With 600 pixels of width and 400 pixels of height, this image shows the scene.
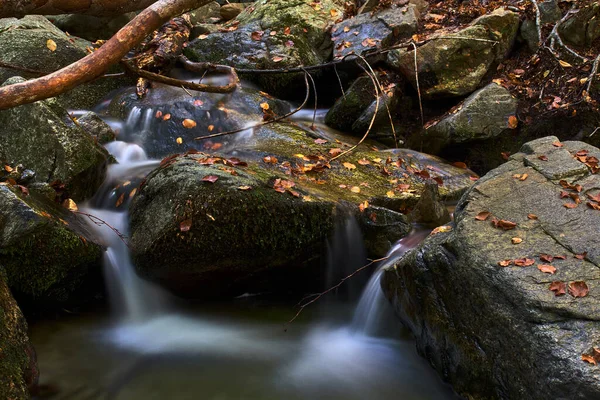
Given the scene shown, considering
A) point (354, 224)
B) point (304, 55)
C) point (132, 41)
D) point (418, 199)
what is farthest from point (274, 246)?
point (304, 55)

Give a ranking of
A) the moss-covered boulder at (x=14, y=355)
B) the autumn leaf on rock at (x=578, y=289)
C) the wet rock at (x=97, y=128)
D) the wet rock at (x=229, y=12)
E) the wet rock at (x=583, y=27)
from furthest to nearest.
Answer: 1. the wet rock at (x=229, y=12)
2. the wet rock at (x=583, y=27)
3. the wet rock at (x=97, y=128)
4. the autumn leaf on rock at (x=578, y=289)
5. the moss-covered boulder at (x=14, y=355)

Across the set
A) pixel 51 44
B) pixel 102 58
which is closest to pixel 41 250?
pixel 102 58

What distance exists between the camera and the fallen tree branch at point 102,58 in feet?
9.52

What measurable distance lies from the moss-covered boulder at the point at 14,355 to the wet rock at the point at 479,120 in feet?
19.5

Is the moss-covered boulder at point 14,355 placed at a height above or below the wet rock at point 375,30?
below

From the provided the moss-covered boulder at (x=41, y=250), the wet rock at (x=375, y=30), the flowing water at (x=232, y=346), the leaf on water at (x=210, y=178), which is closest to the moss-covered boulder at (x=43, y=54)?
the flowing water at (x=232, y=346)

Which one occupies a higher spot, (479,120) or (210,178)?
(479,120)

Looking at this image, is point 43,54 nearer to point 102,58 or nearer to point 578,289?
point 102,58

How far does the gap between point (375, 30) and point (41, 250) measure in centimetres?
674

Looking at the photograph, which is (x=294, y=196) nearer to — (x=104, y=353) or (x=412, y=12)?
(x=104, y=353)

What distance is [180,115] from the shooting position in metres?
7.60

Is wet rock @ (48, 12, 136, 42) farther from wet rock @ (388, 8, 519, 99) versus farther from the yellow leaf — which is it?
wet rock @ (388, 8, 519, 99)

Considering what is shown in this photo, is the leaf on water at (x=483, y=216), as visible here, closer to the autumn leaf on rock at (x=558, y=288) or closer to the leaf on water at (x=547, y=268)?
the leaf on water at (x=547, y=268)

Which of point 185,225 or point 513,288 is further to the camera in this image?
point 185,225
